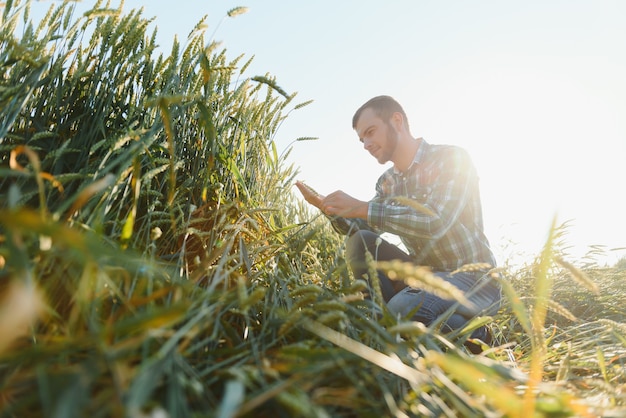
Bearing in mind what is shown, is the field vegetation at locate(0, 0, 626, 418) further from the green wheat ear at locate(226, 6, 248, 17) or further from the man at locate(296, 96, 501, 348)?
the man at locate(296, 96, 501, 348)

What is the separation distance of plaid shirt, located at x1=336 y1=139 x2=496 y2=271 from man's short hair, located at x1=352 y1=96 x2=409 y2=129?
34cm

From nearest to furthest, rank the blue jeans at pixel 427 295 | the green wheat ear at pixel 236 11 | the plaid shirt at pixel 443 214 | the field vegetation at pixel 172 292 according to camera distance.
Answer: the field vegetation at pixel 172 292
the green wheat ear at pixel 236 11
the blue jeans at pixel 427 295
the plaid shirt at pixel 443 214

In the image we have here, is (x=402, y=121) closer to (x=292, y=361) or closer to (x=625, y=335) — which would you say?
(x=625, y=335)

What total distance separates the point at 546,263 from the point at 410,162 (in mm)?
1789

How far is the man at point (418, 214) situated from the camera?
1646 mm

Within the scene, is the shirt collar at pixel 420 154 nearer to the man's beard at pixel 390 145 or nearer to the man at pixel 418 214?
the man at pixel 418 214

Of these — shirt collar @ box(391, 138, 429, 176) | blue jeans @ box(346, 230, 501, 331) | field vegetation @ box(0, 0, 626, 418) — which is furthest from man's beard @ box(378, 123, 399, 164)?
field vegetation @ box(0, 0, 626, 418)

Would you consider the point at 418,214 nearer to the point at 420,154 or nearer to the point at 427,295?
the point at 427,295

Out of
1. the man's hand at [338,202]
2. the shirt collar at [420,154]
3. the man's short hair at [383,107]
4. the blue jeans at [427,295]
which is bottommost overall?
the blue jeans at [427,295]

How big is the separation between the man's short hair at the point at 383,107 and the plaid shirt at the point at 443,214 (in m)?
0.34

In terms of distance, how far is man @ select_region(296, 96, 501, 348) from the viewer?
64.8 inches

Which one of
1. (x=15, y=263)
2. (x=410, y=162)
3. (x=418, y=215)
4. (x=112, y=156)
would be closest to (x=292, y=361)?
(x=15, y=263)

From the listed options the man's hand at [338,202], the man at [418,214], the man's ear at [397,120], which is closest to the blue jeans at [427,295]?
the man at [418,214]

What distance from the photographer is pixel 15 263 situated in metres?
0.37
